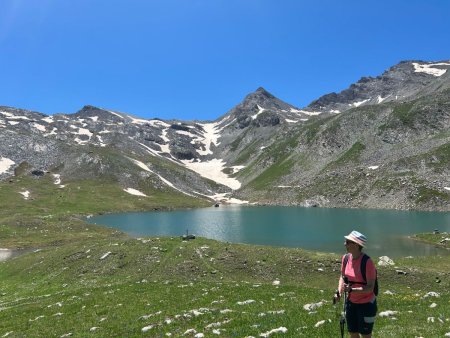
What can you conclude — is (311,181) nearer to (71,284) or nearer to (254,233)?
(254,233)

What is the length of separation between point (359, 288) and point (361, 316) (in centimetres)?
105

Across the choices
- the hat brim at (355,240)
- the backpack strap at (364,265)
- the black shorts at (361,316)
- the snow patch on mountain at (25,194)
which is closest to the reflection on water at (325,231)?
the black shorts at (361,316)

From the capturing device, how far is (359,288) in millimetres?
11711

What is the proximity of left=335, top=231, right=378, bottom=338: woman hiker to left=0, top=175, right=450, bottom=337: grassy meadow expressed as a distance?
10.9ft

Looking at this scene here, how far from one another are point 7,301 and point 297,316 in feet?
95.6

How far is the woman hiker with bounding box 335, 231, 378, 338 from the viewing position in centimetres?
1173

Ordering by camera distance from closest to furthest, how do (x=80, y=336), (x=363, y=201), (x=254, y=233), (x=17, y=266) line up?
(x=80, y=336) → (x=17, y=266) → (x=254, y=233) → (x=363, y=201)

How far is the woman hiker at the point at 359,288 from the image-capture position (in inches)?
462

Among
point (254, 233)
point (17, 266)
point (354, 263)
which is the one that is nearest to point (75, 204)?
point (254, 233)

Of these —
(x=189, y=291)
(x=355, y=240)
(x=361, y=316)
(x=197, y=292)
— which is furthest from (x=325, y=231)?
(x=355, y=240)

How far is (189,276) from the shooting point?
38844 mm

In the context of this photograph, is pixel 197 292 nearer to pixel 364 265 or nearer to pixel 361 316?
pixel 361 316

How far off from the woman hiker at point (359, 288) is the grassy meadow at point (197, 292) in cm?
332

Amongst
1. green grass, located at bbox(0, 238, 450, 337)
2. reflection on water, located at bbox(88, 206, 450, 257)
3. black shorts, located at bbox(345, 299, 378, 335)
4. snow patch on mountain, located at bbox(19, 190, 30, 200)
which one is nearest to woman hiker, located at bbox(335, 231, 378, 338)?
black shorts, located at bbox(345, 299, 378, 335)
